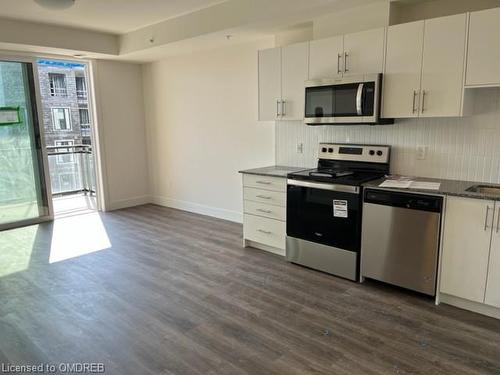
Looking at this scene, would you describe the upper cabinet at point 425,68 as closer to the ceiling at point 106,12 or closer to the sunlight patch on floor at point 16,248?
the ceiling at point 106,12

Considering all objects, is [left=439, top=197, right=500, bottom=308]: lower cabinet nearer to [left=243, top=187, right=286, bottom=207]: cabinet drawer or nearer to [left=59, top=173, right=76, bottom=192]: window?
[left=243, top=187, right=286, bottom=207]: cabinet drawer

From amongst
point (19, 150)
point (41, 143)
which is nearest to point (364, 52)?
point (41, 143)

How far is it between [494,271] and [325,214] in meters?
1.36

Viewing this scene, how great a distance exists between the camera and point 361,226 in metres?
3.20

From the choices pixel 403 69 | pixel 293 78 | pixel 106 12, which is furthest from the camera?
pixel 106 12

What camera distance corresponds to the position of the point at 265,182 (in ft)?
12.9

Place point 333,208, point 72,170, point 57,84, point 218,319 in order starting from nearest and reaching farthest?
point 218,319 < point 333,208 < point 57,84 < point 72,170

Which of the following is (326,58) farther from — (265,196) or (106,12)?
(106,12)

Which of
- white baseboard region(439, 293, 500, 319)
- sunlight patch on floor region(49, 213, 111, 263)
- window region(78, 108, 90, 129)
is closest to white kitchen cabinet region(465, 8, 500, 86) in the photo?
white baseboard region(439, 293, 500, 319)

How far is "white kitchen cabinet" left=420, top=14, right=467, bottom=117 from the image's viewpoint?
110 inches

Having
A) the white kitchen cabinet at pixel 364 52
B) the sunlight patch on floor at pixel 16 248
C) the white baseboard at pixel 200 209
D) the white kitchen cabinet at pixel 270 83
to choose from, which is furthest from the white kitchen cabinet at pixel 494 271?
the sunlight patch on floor at pixel 16 248

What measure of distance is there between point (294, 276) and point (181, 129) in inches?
134

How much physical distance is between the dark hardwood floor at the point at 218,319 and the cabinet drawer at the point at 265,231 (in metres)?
0.18

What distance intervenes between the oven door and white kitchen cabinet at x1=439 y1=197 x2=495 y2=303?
71 cm
